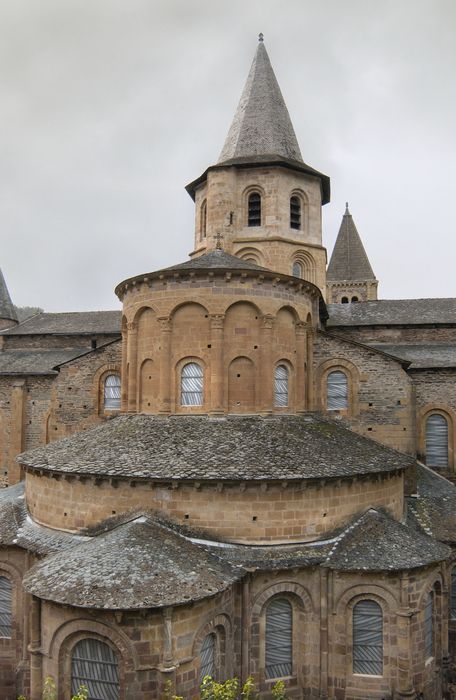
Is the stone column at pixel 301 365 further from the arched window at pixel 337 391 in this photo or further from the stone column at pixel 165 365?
the stone column at pixel 165 365

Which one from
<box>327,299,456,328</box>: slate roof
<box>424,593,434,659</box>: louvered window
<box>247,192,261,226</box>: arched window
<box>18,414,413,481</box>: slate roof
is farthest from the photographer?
<box>247,192,261,226</box>: arched window

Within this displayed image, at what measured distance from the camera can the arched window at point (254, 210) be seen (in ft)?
89.3

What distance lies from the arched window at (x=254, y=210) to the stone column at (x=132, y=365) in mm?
11965

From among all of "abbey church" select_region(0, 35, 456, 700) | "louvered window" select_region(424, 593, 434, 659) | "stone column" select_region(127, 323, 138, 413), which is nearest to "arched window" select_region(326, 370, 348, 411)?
"abbey church" select_region(0, 35, 456, 700)

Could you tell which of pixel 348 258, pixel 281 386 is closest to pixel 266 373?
pixel 281 386

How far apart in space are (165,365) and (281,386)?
361 cm

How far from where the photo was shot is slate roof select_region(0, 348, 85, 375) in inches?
1119

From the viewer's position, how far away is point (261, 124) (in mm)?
28922

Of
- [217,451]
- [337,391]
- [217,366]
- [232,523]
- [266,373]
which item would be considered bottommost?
[232,523]

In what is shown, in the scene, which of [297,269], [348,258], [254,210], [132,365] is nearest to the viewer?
[132,365]

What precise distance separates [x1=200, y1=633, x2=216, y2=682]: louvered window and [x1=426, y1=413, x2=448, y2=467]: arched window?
46.4ft

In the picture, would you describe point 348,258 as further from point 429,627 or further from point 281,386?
point 429,627

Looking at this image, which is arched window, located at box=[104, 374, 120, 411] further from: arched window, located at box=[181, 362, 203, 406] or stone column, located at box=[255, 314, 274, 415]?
stone column, located at box=[255, 314, 274, 415]

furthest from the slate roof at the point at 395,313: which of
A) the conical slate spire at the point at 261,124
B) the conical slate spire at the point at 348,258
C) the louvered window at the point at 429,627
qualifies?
the conical slate spire at the point at 348,258
